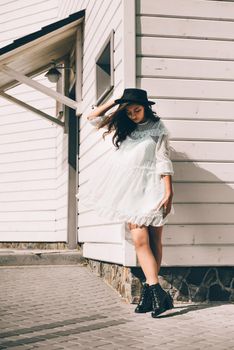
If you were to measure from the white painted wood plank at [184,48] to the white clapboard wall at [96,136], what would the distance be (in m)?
0.28

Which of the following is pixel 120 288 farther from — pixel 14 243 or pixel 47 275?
pixel 14 243

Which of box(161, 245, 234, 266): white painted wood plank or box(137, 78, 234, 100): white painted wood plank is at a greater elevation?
box(137, 78, 234, 100): white painted wood plank

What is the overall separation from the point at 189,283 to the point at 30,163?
6237 millimetres

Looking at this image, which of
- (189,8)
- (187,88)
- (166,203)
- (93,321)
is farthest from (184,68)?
(93,321)

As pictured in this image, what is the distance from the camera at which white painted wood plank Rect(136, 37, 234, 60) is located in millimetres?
5500

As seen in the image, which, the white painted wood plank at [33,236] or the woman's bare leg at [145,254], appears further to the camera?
the white painted wood plank at [33,236]

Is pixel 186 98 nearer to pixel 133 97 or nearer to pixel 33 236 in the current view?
pixel 133 97

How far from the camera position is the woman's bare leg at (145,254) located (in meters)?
4.54

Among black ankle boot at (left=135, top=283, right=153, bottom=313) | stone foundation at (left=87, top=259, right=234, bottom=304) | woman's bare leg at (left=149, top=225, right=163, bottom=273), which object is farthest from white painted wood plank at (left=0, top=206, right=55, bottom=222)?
black ankle boot at (left=135, top=283, right=153, bottom=313)

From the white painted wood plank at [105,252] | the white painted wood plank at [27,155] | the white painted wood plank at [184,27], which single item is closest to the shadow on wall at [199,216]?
the white painted wood plank at [105,252]

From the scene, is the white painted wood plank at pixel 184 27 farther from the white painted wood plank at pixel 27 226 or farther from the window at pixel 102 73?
the white painted wood plank at pixel 27 226

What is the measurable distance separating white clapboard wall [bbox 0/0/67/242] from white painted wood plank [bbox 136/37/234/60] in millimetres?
4852

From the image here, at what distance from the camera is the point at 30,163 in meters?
10.9

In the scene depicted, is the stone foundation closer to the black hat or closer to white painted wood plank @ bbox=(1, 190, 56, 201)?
the black hat
